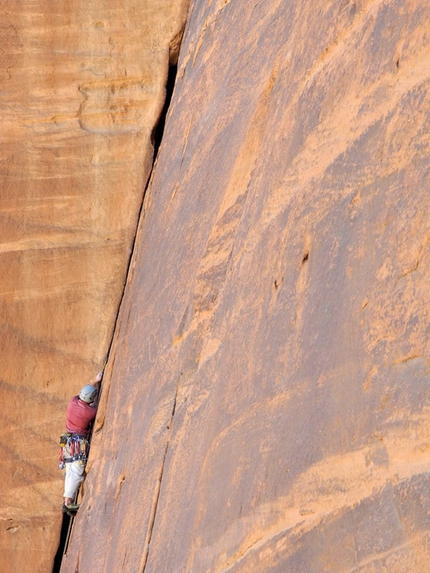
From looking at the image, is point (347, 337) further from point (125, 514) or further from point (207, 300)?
point (125, 514)

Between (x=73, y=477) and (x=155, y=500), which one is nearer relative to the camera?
(x=155, y=500)

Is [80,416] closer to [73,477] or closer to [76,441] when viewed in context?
[76,441]

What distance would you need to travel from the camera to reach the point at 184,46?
8.09 metres

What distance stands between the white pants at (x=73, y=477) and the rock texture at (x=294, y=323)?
1156mm

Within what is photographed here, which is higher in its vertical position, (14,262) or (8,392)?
(14,262)

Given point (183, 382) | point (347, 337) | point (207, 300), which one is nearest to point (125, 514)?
point (183, 382)

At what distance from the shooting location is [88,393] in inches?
305

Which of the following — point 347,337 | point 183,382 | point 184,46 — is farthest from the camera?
point 184,46

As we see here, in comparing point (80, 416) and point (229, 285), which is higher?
point (80, 416)

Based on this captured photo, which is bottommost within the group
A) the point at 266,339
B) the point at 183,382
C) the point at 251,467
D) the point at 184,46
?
the point at 251,467

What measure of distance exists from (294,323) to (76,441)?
166 inches

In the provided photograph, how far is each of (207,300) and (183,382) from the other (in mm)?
546

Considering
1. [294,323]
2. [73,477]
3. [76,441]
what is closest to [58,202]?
[76,441]

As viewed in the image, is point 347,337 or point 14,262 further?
point 14,262
